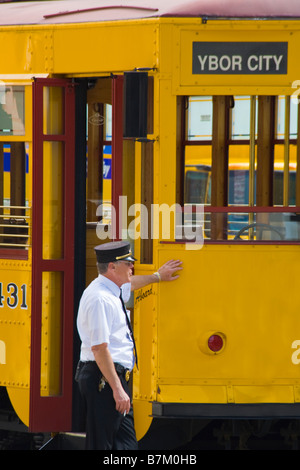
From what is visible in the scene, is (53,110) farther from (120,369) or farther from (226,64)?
(120,369)

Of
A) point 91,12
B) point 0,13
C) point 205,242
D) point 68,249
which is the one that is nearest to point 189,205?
point 205,242

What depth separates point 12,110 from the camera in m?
6.53

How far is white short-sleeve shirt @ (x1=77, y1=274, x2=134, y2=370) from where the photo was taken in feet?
17.5

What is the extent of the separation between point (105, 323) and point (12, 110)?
1903 mm

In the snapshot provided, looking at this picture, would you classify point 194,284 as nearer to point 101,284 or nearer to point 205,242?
point 205,242

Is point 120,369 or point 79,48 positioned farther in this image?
point 79,48

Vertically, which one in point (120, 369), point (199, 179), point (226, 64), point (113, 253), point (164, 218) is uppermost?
point (226, 64)

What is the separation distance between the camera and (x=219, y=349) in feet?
20.2

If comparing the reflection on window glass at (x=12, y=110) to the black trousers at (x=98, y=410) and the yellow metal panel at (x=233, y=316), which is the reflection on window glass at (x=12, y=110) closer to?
the yellow metal panel at (x=233, y=316)

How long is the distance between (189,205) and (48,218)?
3.18 feet

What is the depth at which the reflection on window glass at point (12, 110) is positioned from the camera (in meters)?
6.50

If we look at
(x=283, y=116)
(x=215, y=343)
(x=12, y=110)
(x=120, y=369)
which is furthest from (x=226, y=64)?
(x=120, y=369)

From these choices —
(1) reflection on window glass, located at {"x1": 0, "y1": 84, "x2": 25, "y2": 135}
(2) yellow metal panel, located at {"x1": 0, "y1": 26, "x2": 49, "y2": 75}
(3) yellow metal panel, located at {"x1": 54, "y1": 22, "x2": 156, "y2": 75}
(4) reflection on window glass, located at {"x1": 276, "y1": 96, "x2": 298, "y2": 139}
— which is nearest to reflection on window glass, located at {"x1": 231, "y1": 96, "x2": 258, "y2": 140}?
(4) reflection on window glass, located at {"x1": 276, "y1": 96, "x2": 298, "y2": 139}

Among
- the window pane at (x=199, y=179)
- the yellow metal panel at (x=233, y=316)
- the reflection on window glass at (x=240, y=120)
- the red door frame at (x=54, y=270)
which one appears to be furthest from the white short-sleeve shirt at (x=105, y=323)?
the window pane at (x=199, y=179)
